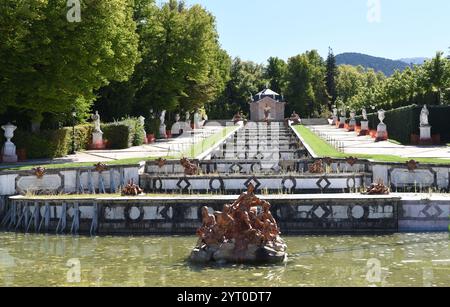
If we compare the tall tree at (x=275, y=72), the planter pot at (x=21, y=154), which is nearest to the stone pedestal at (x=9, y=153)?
the planter pot at (x=21, y=154)

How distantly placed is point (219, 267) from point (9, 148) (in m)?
21.4

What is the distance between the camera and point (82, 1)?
3397 cm

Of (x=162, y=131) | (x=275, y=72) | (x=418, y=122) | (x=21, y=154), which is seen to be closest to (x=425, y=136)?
(x=418, y=122)

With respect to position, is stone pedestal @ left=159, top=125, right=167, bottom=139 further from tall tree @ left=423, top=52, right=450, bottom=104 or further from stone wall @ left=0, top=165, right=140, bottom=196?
stone wall @ left=0, top=165, right=140, bottom=196

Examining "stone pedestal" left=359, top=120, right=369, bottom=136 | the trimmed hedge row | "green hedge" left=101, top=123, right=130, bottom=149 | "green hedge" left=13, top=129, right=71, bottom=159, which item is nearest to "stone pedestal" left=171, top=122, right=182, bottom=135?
the trimmed hedge row

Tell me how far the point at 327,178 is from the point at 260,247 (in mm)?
10336

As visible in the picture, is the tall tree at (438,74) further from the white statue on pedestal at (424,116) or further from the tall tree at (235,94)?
the tall tree at (235,94)

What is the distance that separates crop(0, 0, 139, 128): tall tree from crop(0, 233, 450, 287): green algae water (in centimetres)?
1354

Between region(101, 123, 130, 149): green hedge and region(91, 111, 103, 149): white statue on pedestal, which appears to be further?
region(101, 123, 130, 149): green hedge

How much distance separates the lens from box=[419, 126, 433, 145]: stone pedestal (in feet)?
148

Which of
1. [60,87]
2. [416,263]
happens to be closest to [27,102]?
[60,87]

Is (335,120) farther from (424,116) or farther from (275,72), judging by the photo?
(424,116)

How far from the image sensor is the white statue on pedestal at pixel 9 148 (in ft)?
113

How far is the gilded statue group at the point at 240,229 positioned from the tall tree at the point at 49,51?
17.7 metres
